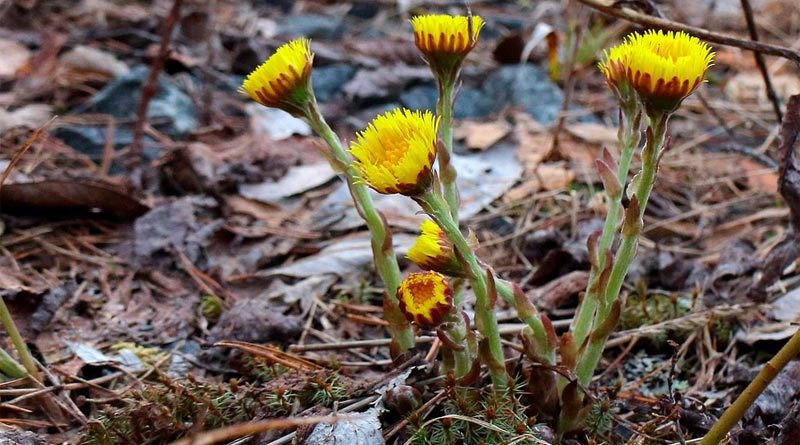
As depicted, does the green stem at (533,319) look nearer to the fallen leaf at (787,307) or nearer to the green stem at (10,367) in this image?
the fallen leaf at (787,307)

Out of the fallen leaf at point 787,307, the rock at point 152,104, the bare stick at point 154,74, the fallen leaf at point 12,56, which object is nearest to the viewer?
the fallen leaf at point 787,307

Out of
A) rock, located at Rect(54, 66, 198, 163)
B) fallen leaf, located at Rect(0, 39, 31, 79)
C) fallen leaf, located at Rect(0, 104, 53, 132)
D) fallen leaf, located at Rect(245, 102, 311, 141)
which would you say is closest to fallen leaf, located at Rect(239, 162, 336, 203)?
fallen leaf, located at Rect(245, 102, 311, 141)

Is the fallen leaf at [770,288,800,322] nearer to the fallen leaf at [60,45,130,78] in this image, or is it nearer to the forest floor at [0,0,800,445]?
the forest floor at [0,0,800,445]

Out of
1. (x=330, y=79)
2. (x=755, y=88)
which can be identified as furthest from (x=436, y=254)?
(x=755, y=88)

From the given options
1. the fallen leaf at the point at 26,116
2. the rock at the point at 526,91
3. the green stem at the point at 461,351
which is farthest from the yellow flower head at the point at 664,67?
the fallen leaf at the point at 26,116

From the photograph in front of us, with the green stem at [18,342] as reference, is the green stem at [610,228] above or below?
above

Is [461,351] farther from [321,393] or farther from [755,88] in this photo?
[755,88]

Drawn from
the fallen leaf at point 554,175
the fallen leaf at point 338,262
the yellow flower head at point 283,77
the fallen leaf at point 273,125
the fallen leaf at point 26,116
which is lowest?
the fallen leaf at point 338,262

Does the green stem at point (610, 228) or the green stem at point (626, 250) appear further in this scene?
the green stem at point (610, 228)
